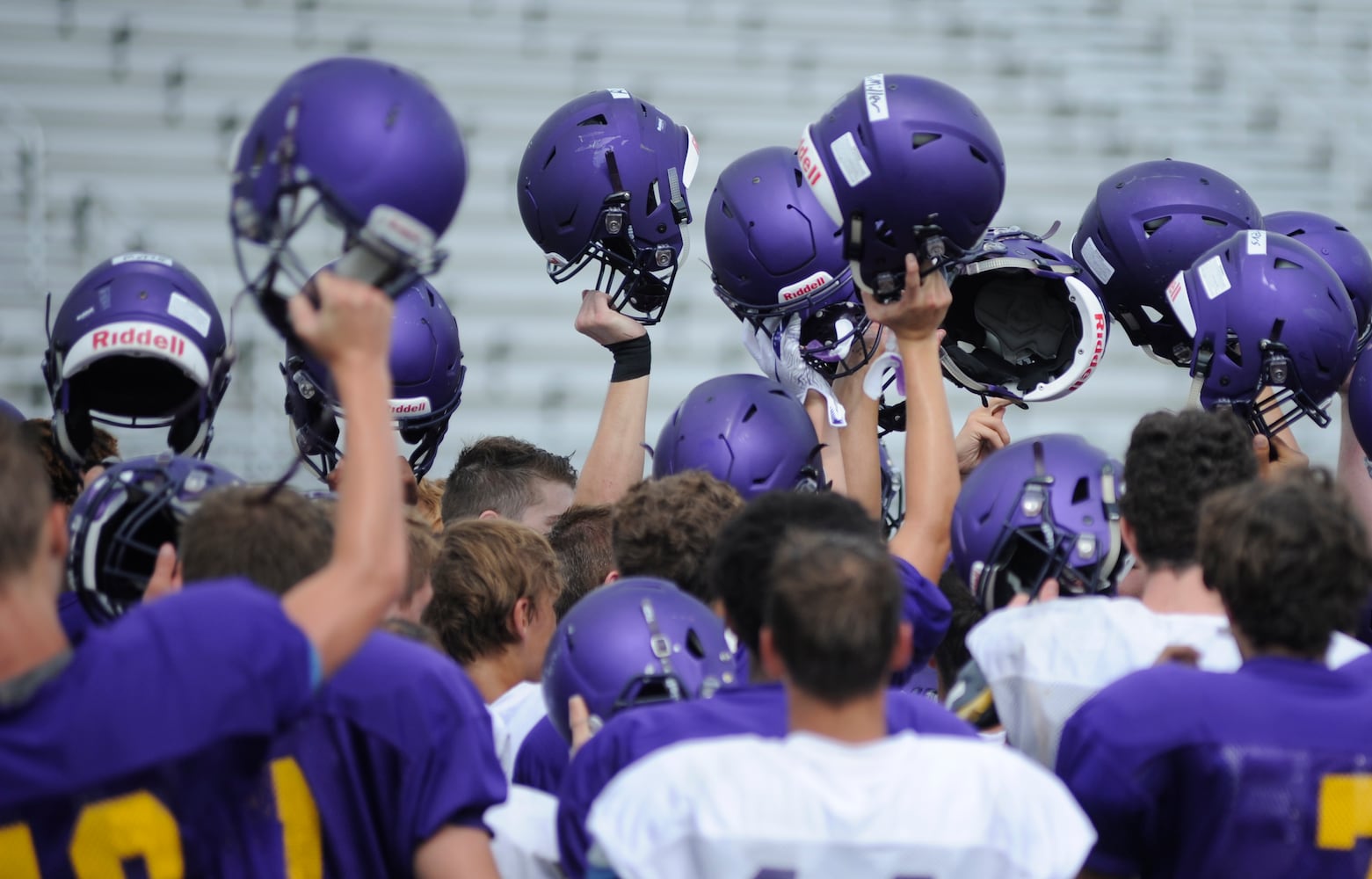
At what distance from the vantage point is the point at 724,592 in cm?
216

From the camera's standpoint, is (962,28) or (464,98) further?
(962,28)

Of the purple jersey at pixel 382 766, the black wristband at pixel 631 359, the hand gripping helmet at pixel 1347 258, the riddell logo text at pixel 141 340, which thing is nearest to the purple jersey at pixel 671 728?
the purple jersey at pixel 382 766

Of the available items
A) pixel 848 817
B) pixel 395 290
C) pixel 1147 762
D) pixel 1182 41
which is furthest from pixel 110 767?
pixel 1182 41

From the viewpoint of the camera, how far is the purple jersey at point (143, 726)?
5.54ft

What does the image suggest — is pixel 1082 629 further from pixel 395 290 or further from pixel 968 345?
pixel 968 345

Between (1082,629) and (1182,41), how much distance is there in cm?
831

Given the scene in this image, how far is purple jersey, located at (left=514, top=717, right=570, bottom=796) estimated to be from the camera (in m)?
2.65

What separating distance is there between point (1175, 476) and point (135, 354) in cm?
190

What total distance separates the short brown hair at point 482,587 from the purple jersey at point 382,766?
843 mm

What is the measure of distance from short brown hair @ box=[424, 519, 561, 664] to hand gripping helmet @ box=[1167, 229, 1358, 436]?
1454 mm

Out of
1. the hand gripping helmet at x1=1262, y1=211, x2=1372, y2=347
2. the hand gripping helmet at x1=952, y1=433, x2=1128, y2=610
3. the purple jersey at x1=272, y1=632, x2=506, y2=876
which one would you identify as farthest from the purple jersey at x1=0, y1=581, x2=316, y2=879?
the hand gripping helmet at x1=1262, y1=211, x2=1372, y2=347

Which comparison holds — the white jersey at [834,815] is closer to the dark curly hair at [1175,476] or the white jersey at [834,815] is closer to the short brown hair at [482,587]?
the dark curly hair at [1175,476]

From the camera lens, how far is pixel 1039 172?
9.12 metres

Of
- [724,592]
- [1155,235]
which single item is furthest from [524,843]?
[1155,235]
